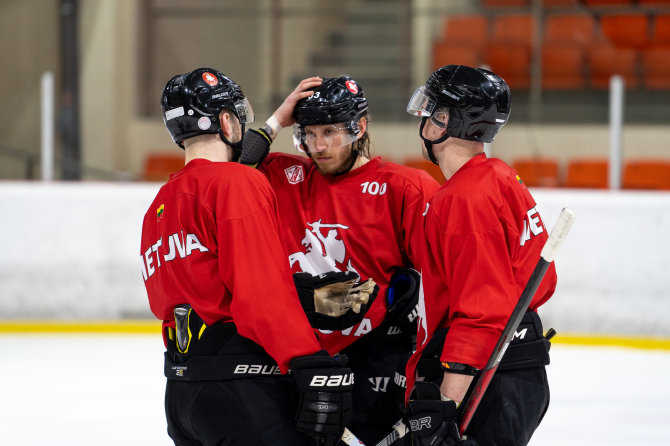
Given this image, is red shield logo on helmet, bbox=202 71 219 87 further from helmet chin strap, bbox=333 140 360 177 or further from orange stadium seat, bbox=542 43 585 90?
orange stadium seat, bbox=542 43 585 90

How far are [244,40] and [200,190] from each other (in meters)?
7.52

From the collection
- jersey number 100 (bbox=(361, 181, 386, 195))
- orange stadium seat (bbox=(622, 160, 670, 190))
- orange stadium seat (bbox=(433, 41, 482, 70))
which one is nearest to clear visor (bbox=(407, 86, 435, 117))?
jersey number 100 (bbox=(361, 181, 386, 195))

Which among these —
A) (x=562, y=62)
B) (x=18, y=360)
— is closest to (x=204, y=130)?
(x=18, y=360)

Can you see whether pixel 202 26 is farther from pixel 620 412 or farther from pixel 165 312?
pixel 165 312

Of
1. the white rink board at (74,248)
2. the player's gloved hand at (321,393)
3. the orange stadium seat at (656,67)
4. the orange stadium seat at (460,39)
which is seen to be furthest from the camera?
the orange stadium seat at (460,39)

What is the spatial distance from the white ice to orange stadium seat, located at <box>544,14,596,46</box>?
4.12 metres

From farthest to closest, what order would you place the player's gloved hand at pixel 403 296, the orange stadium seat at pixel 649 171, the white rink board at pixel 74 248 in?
the orange stadium seat at pixel 649 171
the white rink board at pixel 74 248
the player's gloved hand at pixel 403 296

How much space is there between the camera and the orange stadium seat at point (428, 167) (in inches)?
279

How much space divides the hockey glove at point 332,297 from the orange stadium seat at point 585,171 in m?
5.67

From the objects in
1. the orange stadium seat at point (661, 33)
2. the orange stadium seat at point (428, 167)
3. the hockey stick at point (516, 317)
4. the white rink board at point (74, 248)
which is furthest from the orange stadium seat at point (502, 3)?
the hockey stick at point (516, 317)

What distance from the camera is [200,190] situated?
6.31 feet

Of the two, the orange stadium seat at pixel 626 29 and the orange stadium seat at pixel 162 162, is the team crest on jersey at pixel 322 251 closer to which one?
the orange stadium seat at pixel 162 162

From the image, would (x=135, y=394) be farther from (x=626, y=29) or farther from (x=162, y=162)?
(x=626, y=29)

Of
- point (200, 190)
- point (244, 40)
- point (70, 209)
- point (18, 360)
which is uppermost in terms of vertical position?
point (244, 40)
